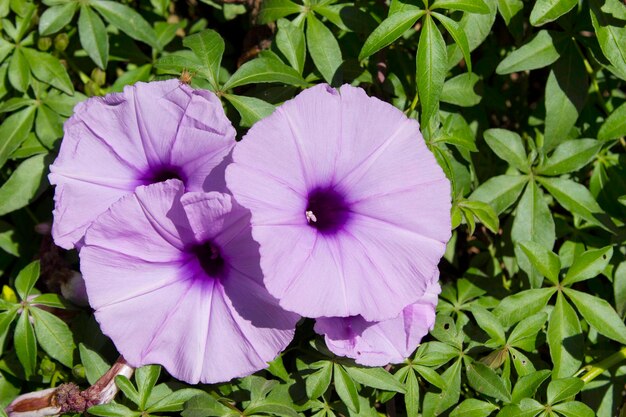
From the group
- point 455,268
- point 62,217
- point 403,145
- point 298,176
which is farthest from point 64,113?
point 455,268

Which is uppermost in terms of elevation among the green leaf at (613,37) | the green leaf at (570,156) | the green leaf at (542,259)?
the green leaf at (613,37)

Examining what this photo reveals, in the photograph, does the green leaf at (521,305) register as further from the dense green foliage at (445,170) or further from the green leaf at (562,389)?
the green leaf at (562,389)

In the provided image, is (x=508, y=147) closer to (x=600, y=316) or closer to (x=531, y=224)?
(x=531, y=224)

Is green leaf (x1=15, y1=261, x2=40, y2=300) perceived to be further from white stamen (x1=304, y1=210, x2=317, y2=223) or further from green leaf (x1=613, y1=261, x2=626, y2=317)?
green leaf (x1=613, y1=261, x2=626, y2=317)

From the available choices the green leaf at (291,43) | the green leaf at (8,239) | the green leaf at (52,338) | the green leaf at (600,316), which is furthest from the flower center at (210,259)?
the green leaf at (600,316)

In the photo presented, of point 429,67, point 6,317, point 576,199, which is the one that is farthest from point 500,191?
point 6,317

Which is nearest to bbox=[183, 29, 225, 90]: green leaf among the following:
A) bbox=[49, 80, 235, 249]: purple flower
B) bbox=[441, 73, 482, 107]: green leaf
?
bbox=[49, 80, 235, 249]: purple flower

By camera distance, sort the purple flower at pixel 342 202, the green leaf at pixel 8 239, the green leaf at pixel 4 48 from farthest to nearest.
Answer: the green leaf at pixel 8 239 < the green leaf at pixel 4 48 < the purple flower at pixel 342 202
